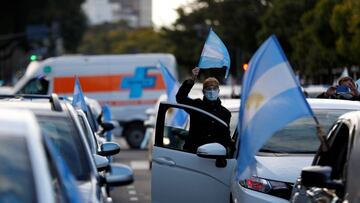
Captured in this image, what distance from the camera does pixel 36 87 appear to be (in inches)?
1133

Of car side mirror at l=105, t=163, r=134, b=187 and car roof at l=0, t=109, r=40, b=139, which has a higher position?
car roof at l=0, t=109, r=40, b=139

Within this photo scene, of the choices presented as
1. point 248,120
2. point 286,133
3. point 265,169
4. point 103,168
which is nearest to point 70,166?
point 248,120

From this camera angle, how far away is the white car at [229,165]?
9453 mm

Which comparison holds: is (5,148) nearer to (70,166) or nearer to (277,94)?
(70,166)

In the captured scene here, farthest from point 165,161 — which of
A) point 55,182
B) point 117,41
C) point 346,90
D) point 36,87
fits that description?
point 117,41

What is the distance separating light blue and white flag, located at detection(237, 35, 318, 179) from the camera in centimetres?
698

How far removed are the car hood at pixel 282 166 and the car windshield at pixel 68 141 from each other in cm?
239

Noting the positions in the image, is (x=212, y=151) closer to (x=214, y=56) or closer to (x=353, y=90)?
(x=214, y=56)

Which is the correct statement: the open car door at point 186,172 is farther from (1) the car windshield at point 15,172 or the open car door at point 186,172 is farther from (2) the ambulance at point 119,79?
(2) the ambulance at point 119,79

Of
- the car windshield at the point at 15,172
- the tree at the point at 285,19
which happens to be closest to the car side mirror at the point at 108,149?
the car windshield at the point at 15,172

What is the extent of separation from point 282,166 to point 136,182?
10.6m

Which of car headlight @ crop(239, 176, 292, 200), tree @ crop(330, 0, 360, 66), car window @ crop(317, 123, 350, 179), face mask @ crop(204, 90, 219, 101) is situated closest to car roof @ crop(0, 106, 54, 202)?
car window @ crop(317, 123, 350, 179)

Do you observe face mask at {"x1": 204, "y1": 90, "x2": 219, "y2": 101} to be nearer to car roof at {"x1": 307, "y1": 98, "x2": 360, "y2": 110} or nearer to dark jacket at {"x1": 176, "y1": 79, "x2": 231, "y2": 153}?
dark jacket at {"x1": 176, "y1": 79, "x2": 231, "y2": 153}

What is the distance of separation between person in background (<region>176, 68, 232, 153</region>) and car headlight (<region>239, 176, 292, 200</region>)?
148 centimetres
